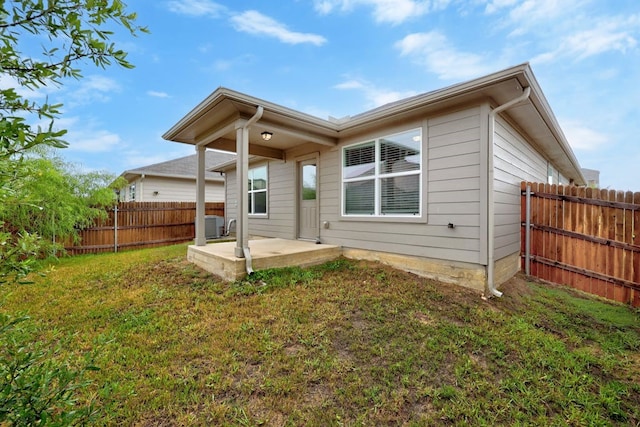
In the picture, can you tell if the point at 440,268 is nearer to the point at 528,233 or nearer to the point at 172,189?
the point at 528,233

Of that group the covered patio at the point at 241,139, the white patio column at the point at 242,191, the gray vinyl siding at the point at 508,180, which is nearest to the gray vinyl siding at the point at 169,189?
the covered patio at the point at 241,139

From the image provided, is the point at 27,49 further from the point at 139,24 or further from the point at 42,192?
the point at 42,192

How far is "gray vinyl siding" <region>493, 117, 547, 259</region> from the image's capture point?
456cm

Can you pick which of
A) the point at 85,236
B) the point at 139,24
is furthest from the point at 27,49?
the point at 85,236

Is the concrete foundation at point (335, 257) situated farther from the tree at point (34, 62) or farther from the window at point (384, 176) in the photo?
the tree at point (34, 62)

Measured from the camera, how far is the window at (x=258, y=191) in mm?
8430

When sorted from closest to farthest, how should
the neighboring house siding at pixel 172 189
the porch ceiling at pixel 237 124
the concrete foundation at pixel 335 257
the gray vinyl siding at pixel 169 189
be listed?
the concrete foundation at pixel 335 257 → the porch ceiling at pixel 237 124 → the gray vinyl siding at pixel 169 189 → the neighboring house siding at pixel 172 189

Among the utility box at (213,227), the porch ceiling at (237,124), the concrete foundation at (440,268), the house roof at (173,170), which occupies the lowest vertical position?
the concrete foundation at (440,268)

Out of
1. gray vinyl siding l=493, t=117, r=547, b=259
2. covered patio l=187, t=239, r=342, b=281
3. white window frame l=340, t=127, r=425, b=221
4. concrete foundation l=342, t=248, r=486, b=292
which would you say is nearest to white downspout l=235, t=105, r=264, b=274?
covered patio l=187, t=239, r=342, b=281

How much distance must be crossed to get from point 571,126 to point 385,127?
19485mm

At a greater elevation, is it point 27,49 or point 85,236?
point 27,49

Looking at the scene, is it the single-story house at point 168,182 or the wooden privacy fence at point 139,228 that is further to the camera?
the single-story house at point 168,182

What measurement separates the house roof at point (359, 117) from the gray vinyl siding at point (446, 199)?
314 mm

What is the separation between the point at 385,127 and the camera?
17.2 ft
